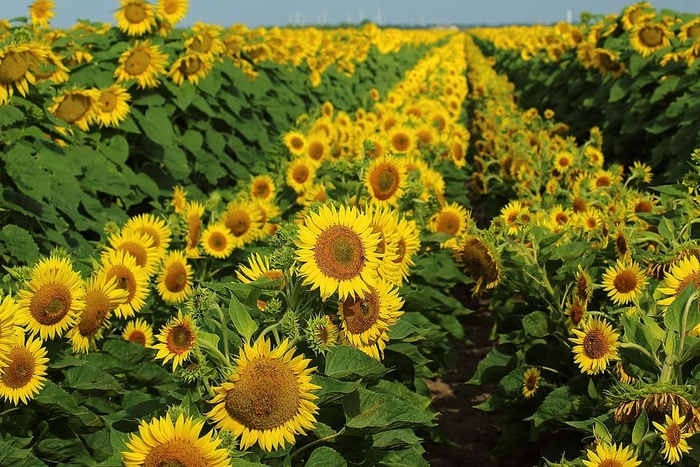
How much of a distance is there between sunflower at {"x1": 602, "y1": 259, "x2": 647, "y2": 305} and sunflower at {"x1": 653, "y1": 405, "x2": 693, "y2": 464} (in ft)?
3.25

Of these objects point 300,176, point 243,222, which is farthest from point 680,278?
point 300,176

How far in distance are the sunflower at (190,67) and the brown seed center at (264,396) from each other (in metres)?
5.06

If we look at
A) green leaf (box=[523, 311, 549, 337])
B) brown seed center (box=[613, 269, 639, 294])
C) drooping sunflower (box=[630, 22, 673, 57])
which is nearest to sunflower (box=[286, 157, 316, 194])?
green leaf (box=[523, 311, 549, 337])

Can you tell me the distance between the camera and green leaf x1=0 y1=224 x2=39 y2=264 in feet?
14.0

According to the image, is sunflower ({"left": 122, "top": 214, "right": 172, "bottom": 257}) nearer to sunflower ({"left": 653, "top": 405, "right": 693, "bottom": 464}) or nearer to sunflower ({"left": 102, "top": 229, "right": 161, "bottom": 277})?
sunflower ({"left": 102, "top": 229, "right": 161, "bottom": 277})

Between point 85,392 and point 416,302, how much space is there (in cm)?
182

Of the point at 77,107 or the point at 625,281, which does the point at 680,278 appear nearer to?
the point at 625,281

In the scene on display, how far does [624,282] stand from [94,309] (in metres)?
2.17

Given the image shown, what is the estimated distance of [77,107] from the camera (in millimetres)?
5457

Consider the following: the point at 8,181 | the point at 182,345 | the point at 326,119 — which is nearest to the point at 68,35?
the point at 326,119

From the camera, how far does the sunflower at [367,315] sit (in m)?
2.53

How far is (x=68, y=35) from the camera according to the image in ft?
23.7

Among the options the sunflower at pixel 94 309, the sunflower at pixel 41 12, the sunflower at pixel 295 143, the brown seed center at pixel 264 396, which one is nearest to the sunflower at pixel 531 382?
the sunflower at pixel 94 309

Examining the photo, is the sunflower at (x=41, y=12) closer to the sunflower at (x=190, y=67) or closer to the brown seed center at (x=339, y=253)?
the sunflower at (x=190, y=67)
